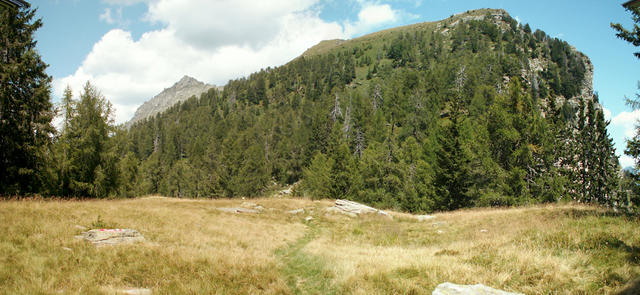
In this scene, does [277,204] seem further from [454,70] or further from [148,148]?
[148,148]

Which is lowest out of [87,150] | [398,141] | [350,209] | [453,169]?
[350,209]

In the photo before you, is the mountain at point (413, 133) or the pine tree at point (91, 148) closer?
the pine tree at point (91, 148)

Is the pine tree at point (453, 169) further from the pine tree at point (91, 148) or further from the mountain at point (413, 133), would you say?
the pine tree at point (91, 148)

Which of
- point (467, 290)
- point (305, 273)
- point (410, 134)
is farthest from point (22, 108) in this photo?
point (410, 134)

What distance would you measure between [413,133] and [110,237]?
67050mm

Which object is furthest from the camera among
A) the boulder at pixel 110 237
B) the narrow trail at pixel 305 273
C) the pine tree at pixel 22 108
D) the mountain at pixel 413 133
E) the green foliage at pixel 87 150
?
the mountain at pixel 413 133

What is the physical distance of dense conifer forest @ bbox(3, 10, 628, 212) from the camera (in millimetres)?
31750

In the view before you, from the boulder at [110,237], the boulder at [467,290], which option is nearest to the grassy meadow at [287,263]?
the boulder at [110,237]

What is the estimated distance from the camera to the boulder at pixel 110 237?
10461 mm

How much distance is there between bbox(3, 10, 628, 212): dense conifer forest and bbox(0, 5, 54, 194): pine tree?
3.20ft

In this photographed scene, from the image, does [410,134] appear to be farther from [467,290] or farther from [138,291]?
[138,291]

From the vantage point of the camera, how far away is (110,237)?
35.8 ft

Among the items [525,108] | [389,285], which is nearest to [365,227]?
[389,285]

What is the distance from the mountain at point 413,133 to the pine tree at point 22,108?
34.6ft
